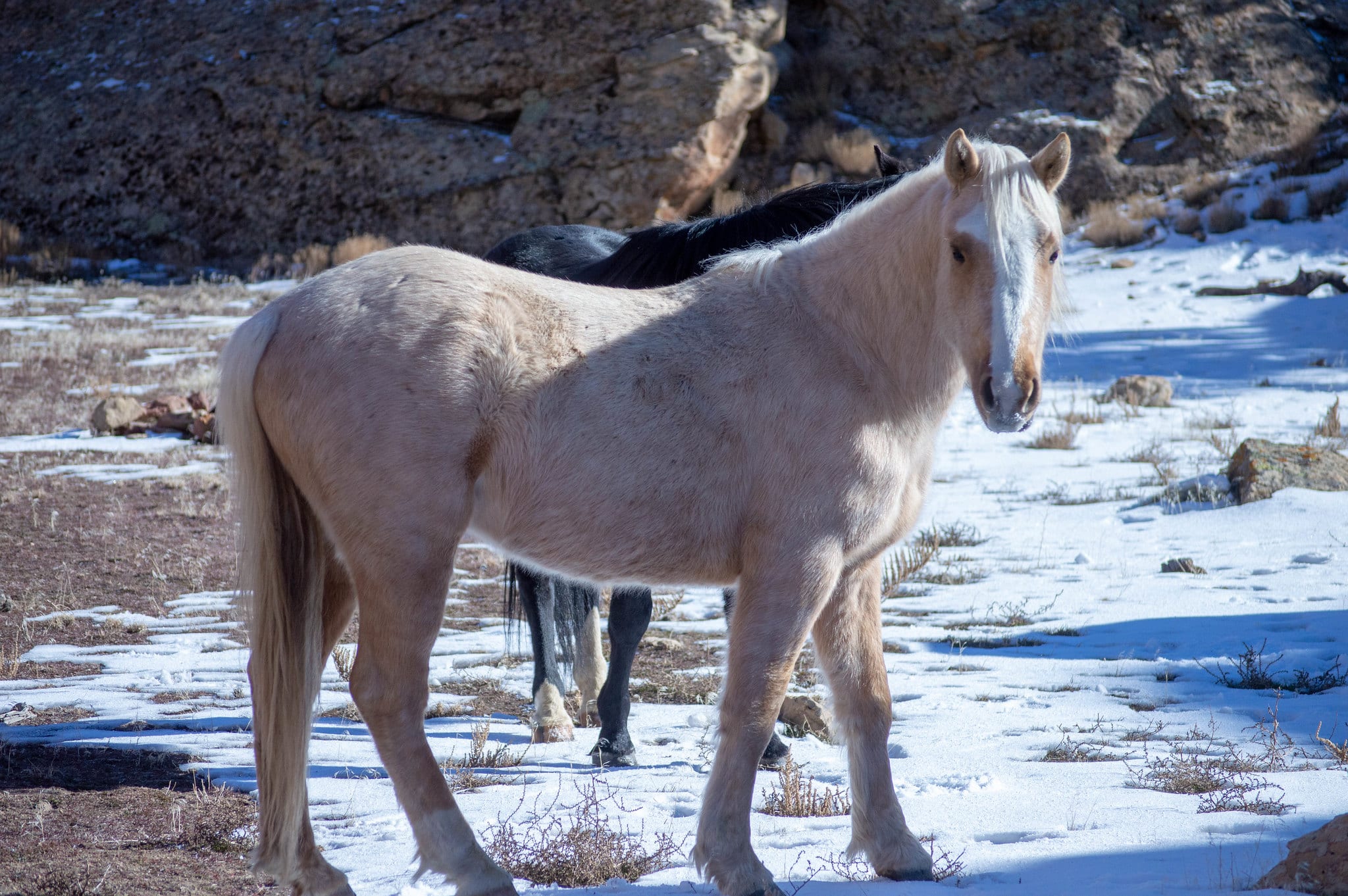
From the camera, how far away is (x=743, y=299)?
133 inches

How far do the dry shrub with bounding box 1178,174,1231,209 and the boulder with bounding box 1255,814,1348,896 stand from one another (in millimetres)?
16330

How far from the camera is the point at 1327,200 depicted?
15.7 metres

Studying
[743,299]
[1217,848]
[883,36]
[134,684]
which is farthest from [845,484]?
[883,36]

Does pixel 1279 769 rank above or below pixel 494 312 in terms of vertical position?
below

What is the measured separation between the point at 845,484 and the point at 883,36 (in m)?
20.5

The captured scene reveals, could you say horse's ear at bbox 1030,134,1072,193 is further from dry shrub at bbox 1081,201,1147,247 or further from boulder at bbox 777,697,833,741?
dry shrub at bbox 1081,201,1147,247

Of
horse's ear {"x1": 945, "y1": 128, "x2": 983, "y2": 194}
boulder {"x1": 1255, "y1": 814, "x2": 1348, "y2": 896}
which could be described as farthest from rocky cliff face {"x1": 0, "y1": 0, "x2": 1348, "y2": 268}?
boulder {"x1": 1255, "y1": 814, "x2": 1348, "y2": 896}

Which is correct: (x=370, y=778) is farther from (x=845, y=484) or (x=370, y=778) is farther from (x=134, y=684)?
(x=845, y=484)

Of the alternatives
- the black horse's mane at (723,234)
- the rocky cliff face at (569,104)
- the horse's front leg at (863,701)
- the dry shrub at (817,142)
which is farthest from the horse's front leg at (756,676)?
the dry shrub at (817,142)

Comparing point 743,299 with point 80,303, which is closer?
point 743,299

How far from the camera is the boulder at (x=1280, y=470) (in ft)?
24.9

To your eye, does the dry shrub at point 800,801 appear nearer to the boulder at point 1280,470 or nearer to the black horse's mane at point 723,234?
the black horse's mane at point 723,234

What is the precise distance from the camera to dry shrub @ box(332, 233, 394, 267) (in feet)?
61.3

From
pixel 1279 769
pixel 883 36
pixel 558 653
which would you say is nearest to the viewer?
pixel 1279 769
